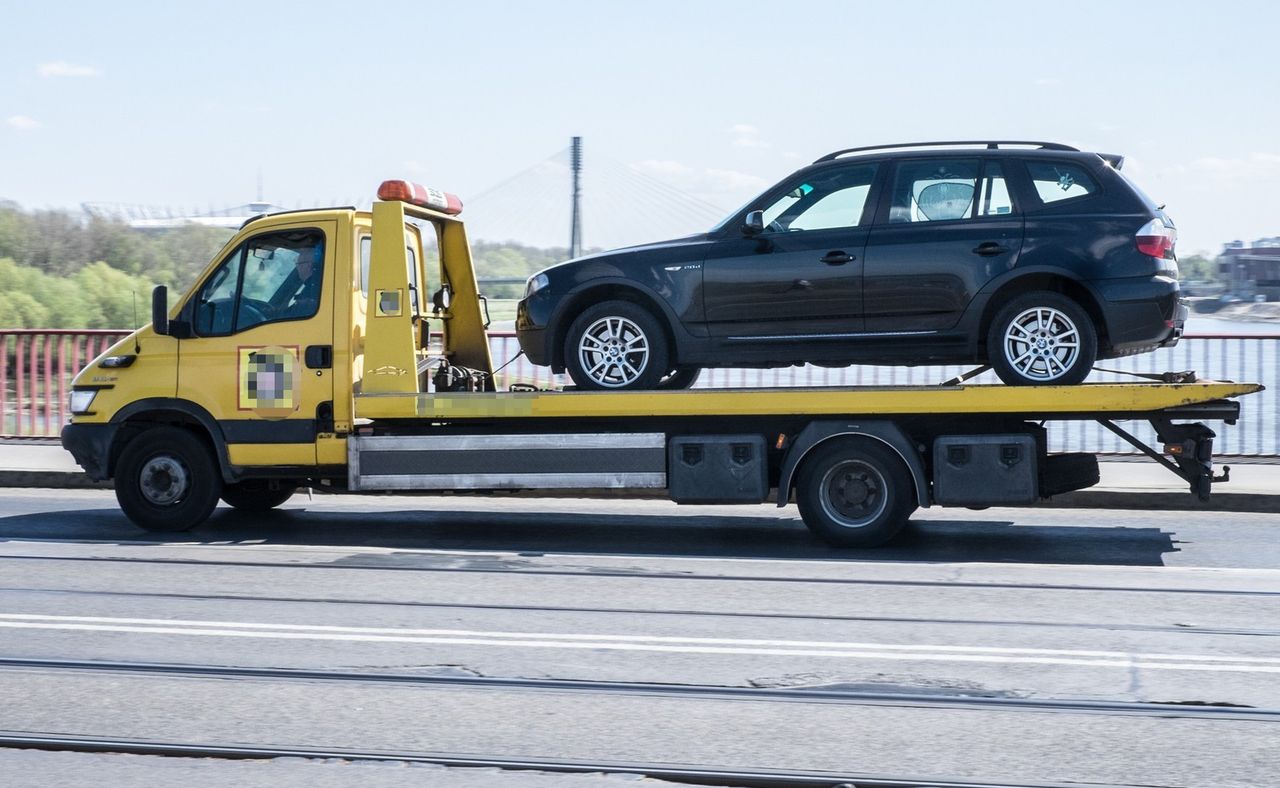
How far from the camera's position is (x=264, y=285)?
1069 cm

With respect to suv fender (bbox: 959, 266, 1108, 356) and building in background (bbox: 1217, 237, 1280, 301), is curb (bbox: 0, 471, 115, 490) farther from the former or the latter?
building in background (bbox: 1217, 237, 1280, 301)

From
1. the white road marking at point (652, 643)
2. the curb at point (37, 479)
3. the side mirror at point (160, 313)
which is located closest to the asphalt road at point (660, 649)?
the white road marking at point (652, 643)

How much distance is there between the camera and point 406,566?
9.45 m

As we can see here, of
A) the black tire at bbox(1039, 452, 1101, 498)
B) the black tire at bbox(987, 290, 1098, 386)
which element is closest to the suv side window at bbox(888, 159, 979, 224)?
the black tire at bbox(987, 290, 1098, 386)

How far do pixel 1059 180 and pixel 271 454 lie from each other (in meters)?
5.71

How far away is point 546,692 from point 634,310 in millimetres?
4523

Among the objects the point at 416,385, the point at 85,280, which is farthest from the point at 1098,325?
the point at 85,280

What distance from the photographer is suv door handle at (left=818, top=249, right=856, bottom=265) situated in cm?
1004

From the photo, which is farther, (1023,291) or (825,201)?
(825,201)

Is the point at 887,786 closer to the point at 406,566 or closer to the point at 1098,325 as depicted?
the point at 406,566

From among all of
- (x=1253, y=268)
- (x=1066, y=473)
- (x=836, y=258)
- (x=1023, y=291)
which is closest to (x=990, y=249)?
(x=1023, y=291)

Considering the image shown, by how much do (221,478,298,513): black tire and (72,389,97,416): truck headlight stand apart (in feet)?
4.17

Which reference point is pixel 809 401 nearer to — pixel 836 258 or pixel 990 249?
pixel 836 258

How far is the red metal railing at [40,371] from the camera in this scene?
1712 centimetres
